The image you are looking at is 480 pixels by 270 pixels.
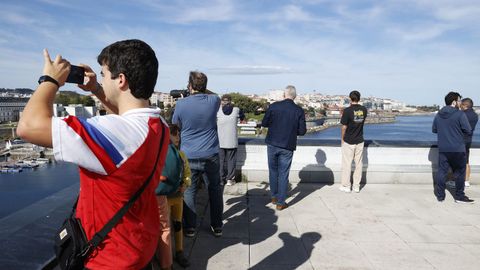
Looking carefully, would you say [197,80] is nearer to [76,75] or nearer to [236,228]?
[236,228]

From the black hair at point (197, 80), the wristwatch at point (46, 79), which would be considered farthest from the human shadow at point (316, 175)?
the wristwatch at point (46, 79)

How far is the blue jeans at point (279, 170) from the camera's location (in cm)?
490

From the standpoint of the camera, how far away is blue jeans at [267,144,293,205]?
4.90m

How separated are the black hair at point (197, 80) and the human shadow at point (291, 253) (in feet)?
6.04

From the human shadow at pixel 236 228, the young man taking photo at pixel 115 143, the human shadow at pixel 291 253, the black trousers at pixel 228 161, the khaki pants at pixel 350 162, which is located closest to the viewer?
the young man taking photo at pixel 115 143

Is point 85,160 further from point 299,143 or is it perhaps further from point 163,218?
point 299,143

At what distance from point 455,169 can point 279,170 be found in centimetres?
287

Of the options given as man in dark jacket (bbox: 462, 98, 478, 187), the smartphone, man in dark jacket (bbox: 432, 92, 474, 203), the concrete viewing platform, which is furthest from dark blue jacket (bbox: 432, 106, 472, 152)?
the smartphone

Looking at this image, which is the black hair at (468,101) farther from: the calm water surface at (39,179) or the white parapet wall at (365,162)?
the calm water surface at (39,179)

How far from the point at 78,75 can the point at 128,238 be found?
0.68 metres

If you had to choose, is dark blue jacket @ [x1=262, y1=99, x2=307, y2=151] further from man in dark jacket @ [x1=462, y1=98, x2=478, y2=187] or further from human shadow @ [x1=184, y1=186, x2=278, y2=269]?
man in dark jacket @ [x1=462, y1=98, x2=478, y2=187]

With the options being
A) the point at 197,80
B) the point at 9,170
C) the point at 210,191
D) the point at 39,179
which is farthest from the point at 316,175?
the point at 9,170

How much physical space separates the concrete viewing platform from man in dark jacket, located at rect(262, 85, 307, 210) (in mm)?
294

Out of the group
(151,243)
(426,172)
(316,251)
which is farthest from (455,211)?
(151,243)
